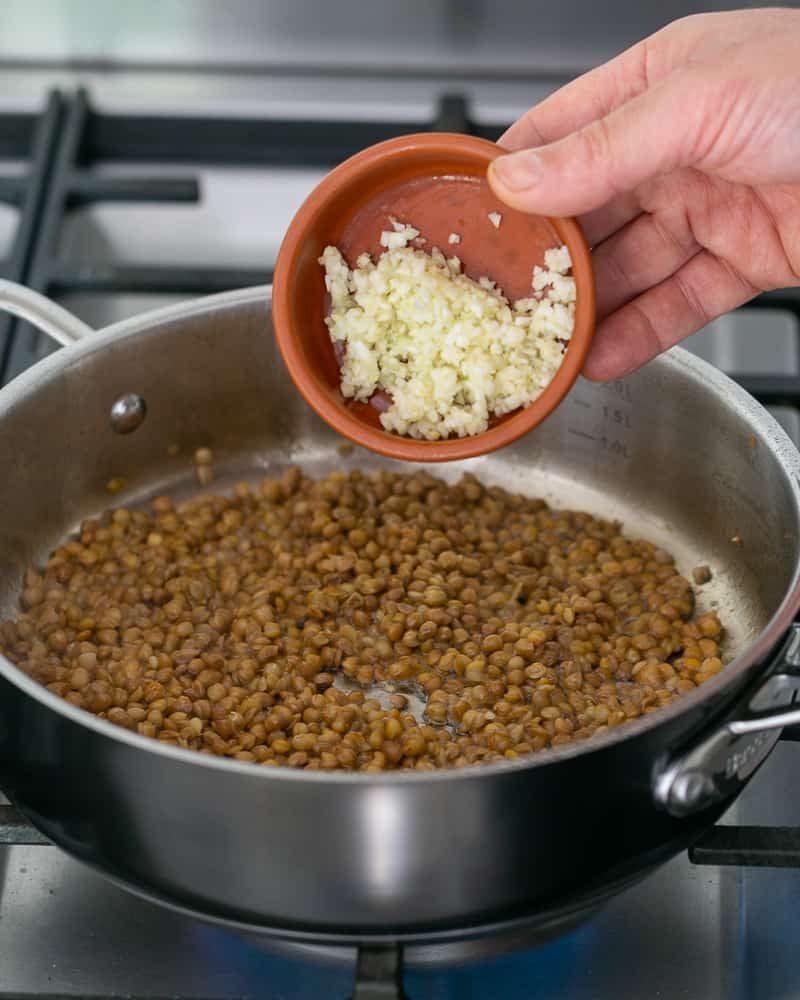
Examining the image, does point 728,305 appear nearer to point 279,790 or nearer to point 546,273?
point 546,273

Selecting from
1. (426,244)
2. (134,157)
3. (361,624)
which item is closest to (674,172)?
(426,244)

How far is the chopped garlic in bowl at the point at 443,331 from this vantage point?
1.07 m

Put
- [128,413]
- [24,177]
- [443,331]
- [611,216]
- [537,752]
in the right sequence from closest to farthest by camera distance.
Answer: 1. [537,752]
2. [443,331]
3. [611,216]
4. [128,413]
5. [24,177]

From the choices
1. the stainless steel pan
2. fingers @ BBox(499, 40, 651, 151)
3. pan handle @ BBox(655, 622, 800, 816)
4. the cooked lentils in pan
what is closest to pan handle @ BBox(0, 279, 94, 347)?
the stainless steel pan

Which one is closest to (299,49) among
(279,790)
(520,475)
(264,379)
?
(264,379)

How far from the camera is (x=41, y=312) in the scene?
122cm

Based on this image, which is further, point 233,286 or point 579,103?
point 233,286

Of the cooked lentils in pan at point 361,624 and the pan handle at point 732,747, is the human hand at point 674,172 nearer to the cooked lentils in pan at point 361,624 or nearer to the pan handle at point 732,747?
the cooked lentils in pan at point 361,624

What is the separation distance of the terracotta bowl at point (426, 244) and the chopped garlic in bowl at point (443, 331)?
12 millimetres

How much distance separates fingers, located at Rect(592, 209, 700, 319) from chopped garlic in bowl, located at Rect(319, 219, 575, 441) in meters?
0.17

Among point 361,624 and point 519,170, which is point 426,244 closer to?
point 519,170

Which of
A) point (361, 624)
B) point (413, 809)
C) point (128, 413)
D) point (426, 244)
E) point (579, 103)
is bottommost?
point (413, 809)

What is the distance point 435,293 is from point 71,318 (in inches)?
14.3

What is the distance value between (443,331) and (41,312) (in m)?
0.37
